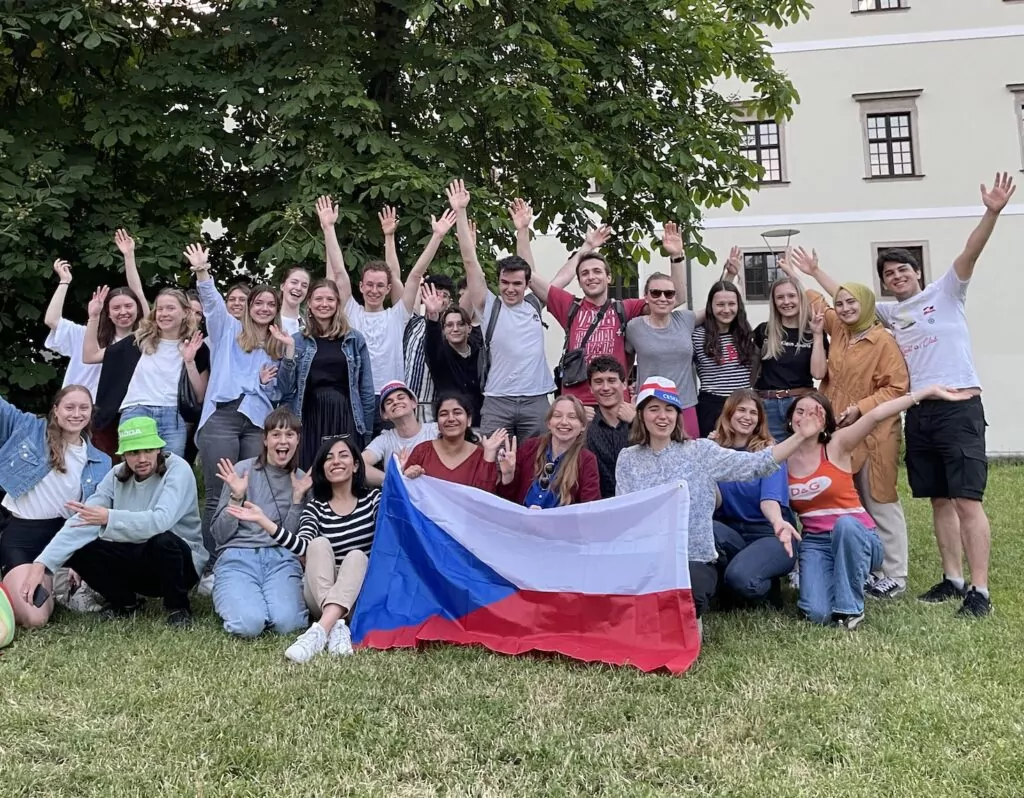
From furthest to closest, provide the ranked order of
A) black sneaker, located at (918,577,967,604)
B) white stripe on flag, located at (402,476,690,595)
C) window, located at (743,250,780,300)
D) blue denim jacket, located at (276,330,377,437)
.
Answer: window, located at (743,250,780,300) < blue denim jacket, located at (276,330,377,437) < black sneaker, located at (918,577,967,604) < white stripe on flag, located at (402,476,690,595)

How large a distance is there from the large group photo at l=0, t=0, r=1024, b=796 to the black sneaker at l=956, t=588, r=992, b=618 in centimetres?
3

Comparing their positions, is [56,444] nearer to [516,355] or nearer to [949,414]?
[516,355]

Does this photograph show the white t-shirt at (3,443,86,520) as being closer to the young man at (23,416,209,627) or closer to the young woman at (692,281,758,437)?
the young man at (23,416,209,627)

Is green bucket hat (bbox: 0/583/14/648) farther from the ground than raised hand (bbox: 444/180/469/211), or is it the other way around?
raised hand (bbox: 444/180/469/211)

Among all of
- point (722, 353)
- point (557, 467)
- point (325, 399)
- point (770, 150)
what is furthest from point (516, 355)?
point (770, 150)

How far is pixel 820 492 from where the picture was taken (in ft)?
17.9

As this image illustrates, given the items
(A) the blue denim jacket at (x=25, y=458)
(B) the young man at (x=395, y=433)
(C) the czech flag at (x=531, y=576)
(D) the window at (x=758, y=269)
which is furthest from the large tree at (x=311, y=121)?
(D) the window at (x=758, y=269)

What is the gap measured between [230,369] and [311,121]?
320 cm

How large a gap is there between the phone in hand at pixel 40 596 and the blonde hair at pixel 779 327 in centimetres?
504

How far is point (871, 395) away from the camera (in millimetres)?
5879

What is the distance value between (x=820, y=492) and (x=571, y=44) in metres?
5.85

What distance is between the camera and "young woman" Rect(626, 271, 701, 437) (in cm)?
618

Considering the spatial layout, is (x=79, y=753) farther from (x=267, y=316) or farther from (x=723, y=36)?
(x=723, y=36)

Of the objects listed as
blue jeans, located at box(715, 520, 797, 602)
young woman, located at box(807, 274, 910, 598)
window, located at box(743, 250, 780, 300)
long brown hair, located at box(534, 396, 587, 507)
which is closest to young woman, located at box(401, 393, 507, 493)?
long brown hair, located at box(534, 396, 587, 507)
